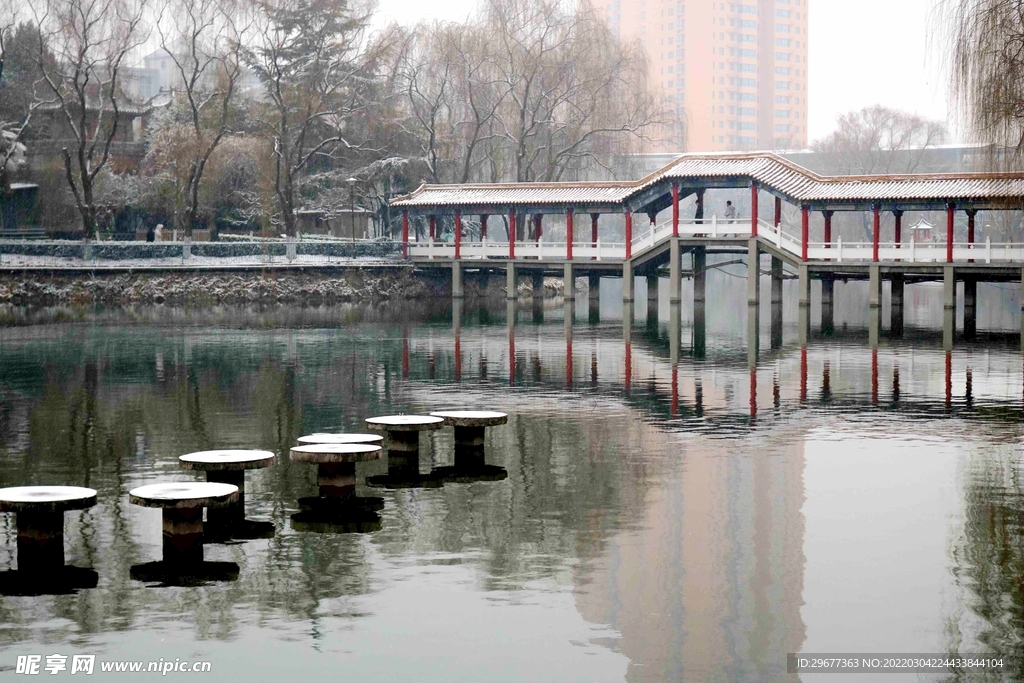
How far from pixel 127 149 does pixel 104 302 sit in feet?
40.0

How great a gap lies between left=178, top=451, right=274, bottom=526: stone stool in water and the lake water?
1.24 ft

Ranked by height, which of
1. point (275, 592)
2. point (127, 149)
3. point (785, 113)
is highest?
point (785, 113)

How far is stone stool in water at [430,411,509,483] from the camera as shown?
13.7 m

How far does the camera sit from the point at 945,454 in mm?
14945

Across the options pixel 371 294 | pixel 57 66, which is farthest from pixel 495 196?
pixel 57 66

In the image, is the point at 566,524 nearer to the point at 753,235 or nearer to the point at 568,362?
the point at 568,362

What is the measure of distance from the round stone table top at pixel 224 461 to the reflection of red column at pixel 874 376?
10848 mm

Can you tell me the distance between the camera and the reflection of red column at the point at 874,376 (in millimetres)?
20031

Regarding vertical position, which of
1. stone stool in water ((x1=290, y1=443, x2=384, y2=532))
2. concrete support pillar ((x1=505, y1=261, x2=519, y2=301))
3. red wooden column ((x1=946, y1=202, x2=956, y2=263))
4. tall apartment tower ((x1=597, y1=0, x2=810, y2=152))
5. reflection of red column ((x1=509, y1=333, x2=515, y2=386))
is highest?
tall apartment tower ((x1=597, y1=0, x2=810, y2=152))

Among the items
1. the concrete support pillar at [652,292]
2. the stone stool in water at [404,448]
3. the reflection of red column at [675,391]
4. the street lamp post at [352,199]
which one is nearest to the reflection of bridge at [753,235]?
the concrete support pillar at [652,292]

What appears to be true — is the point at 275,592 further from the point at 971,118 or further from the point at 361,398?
the point at 971,118

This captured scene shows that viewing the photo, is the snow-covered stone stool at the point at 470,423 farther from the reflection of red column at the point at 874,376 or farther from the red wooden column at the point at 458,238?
the red wooden column at the point at 458,238

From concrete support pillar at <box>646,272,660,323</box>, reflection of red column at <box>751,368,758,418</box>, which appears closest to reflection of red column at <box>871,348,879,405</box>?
reflection of red column at <box>751,368,758,418</box>

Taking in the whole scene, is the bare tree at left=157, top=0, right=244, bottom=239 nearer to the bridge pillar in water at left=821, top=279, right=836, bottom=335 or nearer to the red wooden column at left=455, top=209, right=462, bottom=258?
the red wooden column at left=455, top=209, right=462, bottom=258
